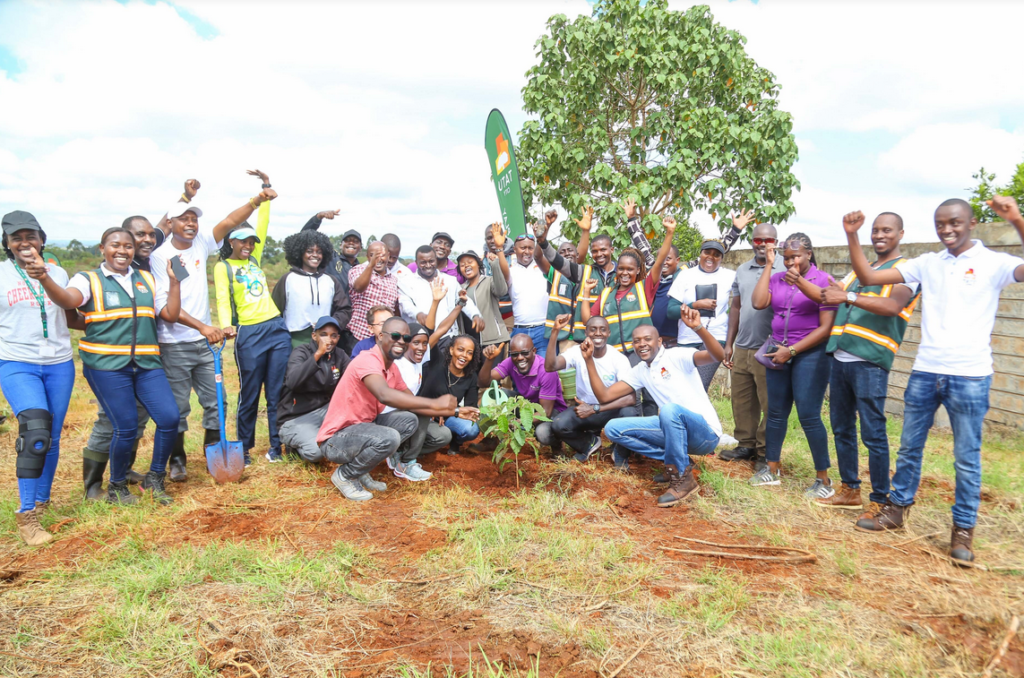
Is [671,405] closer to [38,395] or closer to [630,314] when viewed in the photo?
[630,314]

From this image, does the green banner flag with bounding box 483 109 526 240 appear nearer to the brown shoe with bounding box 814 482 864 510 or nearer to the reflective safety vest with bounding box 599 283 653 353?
the reflective safety vest with bounding box 599 283 653 353

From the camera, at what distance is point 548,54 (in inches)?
443

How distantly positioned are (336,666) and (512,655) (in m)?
0.75

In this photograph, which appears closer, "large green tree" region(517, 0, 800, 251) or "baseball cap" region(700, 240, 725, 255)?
"baseball cap" region(700, 240, 725, 255)

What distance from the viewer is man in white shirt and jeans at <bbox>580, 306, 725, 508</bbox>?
4570mm

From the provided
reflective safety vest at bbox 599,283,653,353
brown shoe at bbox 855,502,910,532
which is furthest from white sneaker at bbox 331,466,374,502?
brown shoe at bbox 855,502,910,532

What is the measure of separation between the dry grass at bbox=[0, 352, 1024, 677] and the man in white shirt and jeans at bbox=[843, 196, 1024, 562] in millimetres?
485

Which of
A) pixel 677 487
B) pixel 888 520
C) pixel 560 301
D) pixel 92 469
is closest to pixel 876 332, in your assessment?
pixel 888 520

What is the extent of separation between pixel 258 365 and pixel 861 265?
4.60 metres

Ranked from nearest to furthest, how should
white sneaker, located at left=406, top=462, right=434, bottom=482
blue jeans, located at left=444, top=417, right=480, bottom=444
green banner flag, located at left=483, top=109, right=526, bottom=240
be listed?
white sneaker, located at left=406, top=462, right=434, bottom=482
blue jeans, located at left=444, top=417, right=480, bottom=444
green banner flag, located at left=483, top=109, right=526, bottom=240

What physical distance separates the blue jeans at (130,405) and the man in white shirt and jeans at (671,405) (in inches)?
121

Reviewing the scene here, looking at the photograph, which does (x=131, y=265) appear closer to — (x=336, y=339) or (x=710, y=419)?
(x=336, y=339)

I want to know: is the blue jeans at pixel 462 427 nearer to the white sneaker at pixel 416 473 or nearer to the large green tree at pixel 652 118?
the white sneaker at pixel 416 473

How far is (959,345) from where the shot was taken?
355cm
